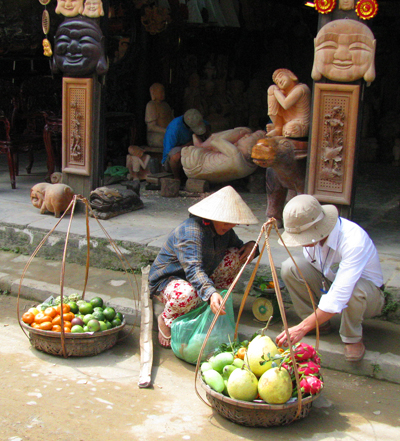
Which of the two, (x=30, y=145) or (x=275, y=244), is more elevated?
(x=30, y=145)

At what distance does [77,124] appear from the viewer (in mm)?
6590

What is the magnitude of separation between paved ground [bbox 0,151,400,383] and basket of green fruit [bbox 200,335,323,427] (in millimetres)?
796

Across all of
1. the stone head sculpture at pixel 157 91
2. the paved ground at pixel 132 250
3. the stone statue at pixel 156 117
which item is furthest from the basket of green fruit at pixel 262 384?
the stone head sculpture at pixel 157 91

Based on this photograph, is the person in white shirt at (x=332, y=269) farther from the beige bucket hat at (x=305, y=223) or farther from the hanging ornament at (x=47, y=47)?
the hanging ornament at (x=47, y=47)

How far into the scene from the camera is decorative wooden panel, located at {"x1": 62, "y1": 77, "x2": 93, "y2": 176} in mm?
6469

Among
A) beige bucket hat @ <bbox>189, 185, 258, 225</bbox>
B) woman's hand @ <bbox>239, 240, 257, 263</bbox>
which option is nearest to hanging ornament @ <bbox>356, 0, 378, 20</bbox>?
beige bucket hat @ <bbox>189, 185, 258, 225</bbox>

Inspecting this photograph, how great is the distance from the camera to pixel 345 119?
5.15 m

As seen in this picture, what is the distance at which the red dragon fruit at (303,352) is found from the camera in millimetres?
3219

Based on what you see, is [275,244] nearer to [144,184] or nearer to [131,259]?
[131,259]

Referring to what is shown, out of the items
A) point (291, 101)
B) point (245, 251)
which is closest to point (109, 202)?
point (291, 101)

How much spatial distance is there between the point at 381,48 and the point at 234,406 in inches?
371

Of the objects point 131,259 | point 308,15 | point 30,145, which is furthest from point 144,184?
point 308,15

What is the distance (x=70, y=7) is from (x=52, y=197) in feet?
7.17

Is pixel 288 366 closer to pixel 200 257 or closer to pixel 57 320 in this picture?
pixel 200 257
